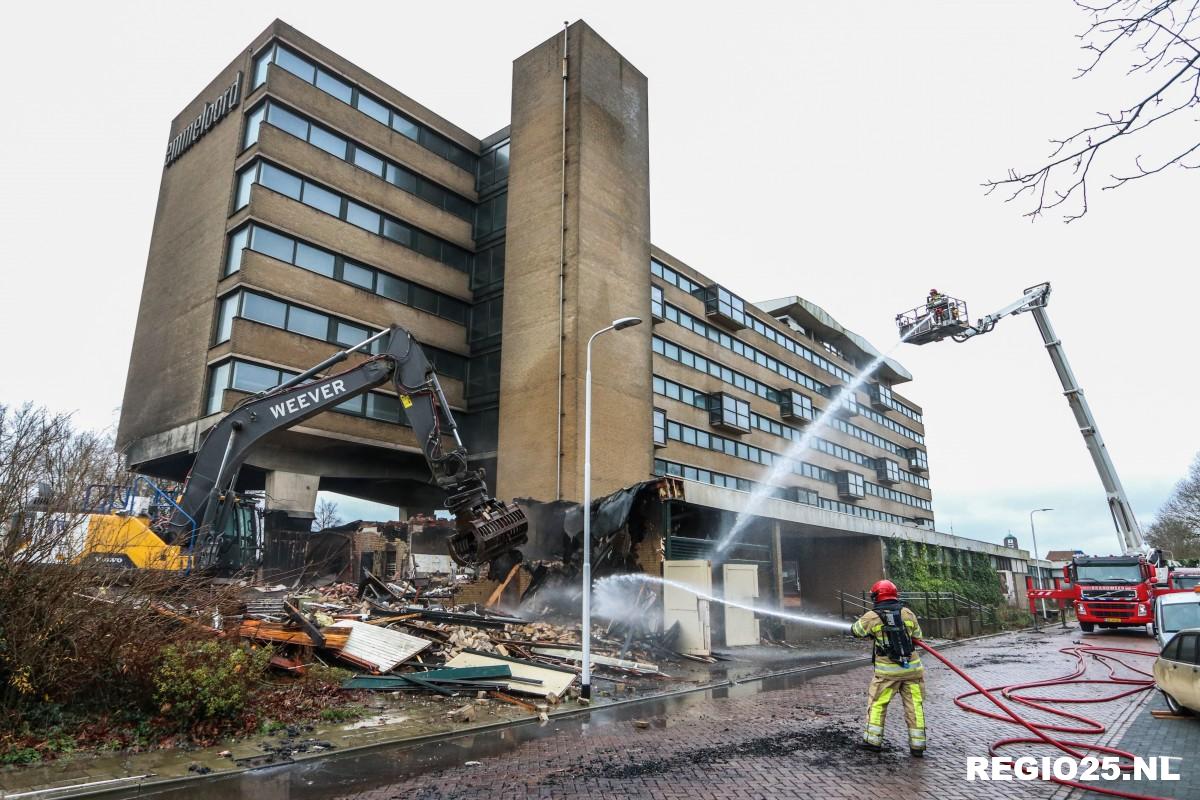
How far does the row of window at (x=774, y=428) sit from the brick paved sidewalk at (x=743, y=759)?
995 inches

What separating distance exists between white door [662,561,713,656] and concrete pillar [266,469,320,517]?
1582cm

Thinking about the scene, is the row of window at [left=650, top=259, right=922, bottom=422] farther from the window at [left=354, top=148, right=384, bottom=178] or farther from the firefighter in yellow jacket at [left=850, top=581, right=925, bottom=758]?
the firefighter in yellow jacket at [left=850, top=581, right=925, bottom=758]

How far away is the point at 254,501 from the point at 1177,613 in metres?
20.8

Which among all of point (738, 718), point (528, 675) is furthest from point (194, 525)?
point (738, 718)

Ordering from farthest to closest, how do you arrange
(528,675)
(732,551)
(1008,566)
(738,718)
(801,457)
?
(801,457) → (1008,566) → (732,551) → (528,675) → (738,718)

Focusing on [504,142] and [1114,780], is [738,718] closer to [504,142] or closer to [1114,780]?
[1114,780]

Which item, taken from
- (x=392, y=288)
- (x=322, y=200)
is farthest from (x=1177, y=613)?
(x=322, y=200)

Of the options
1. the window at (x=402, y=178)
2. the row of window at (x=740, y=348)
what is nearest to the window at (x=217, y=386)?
the window at (x=402, y=178)

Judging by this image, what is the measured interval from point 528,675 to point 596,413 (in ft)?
57.4

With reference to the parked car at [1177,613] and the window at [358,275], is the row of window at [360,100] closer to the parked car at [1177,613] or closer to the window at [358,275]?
the window at [358,275]

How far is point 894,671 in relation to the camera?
8.27m

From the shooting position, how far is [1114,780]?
23.2 feet

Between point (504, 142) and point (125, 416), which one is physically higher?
point (504, 142)

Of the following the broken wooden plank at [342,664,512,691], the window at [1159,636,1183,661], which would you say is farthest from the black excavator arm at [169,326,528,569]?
the window at [1159,636,1183,661]
